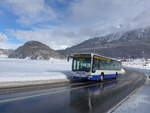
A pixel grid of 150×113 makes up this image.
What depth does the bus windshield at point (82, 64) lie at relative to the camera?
17.9 meters

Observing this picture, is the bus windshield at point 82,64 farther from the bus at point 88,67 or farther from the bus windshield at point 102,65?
the bus windshield at point 102,65

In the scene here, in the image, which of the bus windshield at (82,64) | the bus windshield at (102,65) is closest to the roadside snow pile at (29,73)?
the bus windshield at (82,64)

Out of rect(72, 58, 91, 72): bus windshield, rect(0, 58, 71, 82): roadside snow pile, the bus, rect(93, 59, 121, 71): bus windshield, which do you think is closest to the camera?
rect(0, 58, 71, 82): roadside snow pile

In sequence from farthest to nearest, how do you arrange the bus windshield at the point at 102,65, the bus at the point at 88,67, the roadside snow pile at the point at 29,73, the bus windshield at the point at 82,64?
the bus windshield at the point at 102,65 → the bus windshield at the point at 82,64 → the bus at the point at 88,67 → the roadside snow pile at the point at 29,73

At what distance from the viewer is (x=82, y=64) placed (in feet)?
60.2

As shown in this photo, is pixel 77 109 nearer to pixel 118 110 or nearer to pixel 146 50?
pixel 118 110

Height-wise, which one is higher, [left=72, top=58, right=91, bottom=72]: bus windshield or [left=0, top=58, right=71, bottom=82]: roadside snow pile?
[left=72, top=58, right=91, bottom=72]: bus windshield

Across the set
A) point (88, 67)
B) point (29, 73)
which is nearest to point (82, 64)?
point (88, 67)

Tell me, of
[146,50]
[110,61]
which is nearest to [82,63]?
[110,61]

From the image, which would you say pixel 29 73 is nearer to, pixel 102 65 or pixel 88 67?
pixel 88 67

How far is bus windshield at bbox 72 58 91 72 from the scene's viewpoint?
58.9 feet

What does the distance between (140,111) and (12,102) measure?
587 centimetres

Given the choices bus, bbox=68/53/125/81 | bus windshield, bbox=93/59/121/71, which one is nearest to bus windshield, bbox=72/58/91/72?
bus, bbox=68/53/125/81

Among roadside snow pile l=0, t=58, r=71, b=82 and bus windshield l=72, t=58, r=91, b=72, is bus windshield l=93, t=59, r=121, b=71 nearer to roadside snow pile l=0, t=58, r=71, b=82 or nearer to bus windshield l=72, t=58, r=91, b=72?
bus windshield l=72, t=58, r=91, b=72
